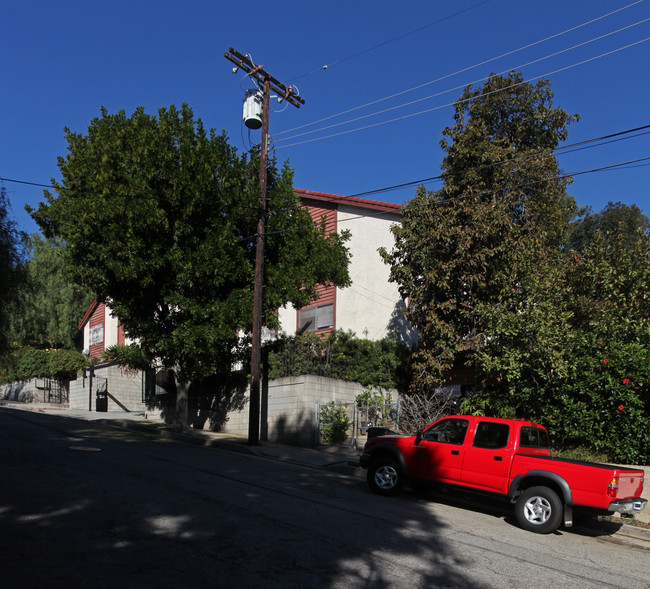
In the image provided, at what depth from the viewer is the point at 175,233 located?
15.5m

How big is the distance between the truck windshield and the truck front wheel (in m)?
0.89

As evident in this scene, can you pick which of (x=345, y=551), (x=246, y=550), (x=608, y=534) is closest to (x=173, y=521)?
(x=246, y=550)

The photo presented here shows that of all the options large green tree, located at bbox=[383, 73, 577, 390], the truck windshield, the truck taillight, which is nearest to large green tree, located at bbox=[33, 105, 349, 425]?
large green tree, located at bbox=[383, 73, 577, 390]

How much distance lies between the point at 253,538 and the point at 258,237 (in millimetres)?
11239

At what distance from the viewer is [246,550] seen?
589 centimetres

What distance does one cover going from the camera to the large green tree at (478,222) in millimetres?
15609

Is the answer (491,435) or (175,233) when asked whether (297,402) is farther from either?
(491,435)

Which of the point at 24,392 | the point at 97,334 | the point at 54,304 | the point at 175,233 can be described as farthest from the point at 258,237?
the point at 54,304

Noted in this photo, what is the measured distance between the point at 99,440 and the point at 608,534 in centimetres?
1177

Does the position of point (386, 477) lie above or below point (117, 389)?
below

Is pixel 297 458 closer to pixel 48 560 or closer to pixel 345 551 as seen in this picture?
pixel 345 551

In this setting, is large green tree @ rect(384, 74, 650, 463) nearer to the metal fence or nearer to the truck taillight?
the metal fence

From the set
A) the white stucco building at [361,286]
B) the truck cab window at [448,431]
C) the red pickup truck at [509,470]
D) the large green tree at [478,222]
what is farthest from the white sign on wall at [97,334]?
the truck cab window at [448,431]

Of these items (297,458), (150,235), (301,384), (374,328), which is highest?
(150,235)
